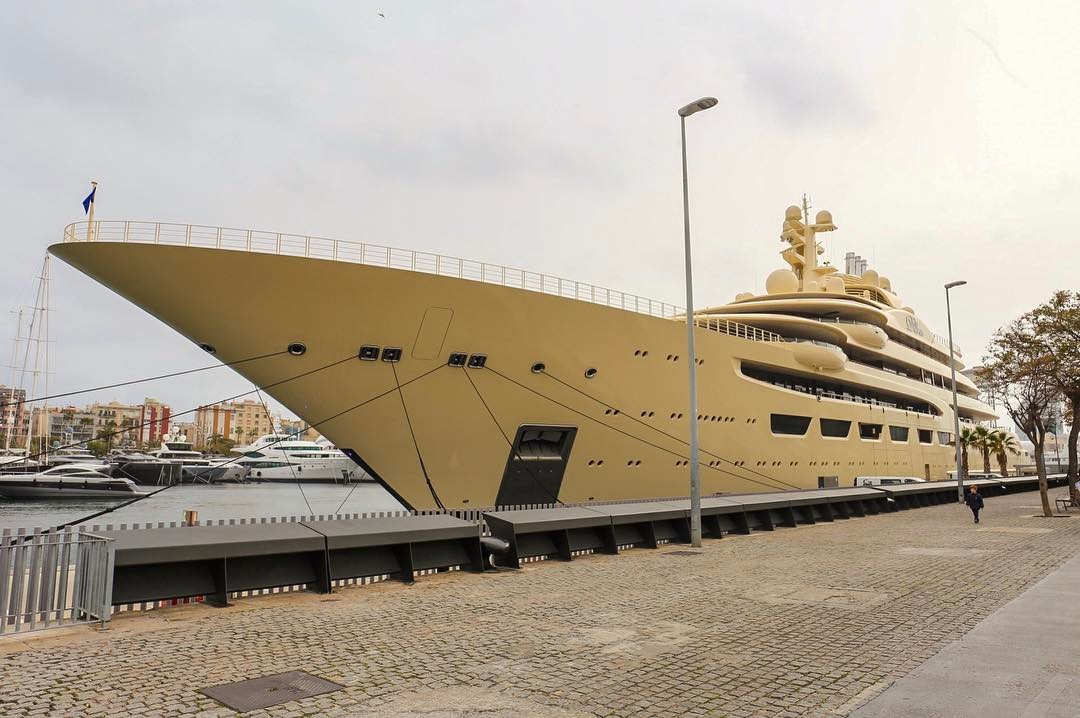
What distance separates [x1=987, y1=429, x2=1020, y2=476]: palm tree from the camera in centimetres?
5741

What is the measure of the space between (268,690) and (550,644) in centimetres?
235

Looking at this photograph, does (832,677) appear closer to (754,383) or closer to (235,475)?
(754,383)

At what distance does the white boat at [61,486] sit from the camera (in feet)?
134

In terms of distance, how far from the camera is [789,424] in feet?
78.9

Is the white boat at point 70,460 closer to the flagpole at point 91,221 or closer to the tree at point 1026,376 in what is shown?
the flagpole at point 91,221

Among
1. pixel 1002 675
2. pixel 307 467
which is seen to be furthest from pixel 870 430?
pixel 307 467

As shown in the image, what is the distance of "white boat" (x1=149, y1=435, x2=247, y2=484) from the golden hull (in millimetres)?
38879

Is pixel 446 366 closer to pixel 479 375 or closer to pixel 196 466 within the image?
pixel 479 375

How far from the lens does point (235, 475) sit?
6412 centimetres

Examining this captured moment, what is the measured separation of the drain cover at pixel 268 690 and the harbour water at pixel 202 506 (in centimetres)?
2111

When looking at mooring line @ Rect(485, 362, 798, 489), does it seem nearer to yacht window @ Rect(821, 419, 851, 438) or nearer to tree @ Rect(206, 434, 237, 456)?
yacht window @ Rect(821, 419, 851, 438)

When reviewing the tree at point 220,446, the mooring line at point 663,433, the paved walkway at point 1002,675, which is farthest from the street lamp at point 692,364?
the tree at point 220,446

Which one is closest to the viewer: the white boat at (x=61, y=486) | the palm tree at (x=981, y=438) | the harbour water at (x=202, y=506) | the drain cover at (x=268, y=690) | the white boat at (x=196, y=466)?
the drain cover at (x=268, y=690)

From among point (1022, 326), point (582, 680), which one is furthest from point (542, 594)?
point (1022, 326)
